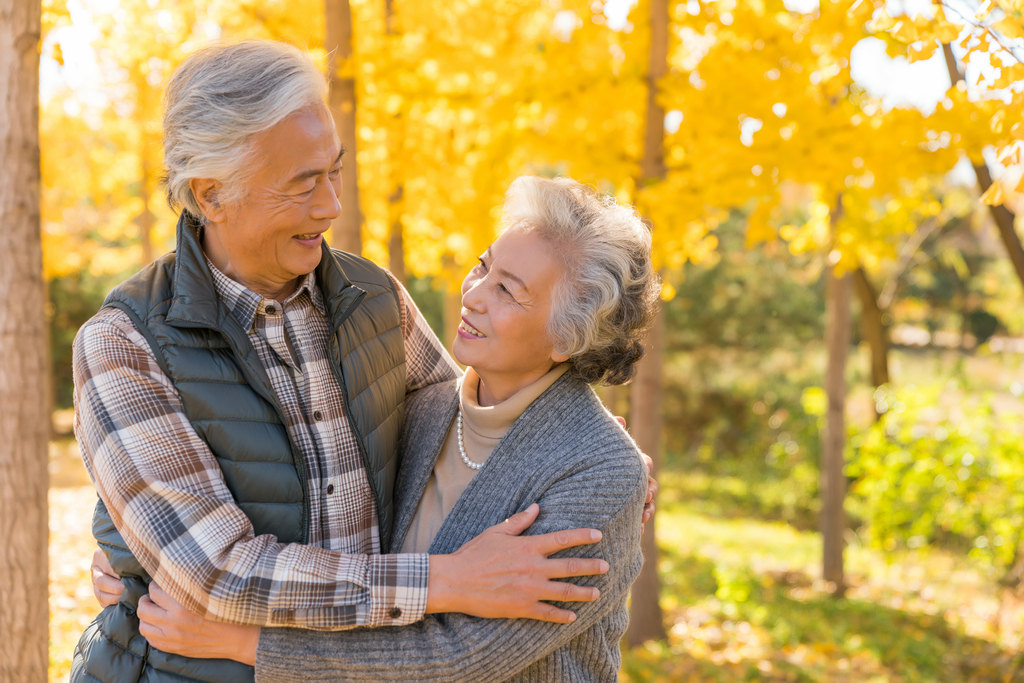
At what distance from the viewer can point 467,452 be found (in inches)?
76.4

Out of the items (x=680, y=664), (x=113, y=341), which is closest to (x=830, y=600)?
(x=680, y=664)

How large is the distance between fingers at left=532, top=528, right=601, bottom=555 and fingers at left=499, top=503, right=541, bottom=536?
0.16ft

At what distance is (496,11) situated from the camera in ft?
19.0

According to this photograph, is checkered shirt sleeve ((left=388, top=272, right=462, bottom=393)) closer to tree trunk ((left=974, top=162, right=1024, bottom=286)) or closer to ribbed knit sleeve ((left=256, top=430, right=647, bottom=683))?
ribbed knit sleeve ((left=256, top=430, right=647, bottom=683))

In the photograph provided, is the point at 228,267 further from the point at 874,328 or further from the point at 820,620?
the point at 874,328

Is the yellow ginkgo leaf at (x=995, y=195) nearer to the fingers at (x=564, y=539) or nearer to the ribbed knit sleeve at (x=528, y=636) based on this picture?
the ribbed knit sleeve at (x=528, y=636)

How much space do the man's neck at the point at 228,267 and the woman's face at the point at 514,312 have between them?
462 millimetres

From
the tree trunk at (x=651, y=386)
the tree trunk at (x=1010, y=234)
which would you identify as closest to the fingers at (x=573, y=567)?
the tree trunk at (x=651, y=386)

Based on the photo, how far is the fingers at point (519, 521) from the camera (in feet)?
5.27

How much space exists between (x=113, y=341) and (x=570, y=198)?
1.06 m

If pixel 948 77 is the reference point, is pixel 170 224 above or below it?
below

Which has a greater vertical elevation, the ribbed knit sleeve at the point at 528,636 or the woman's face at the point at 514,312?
the woman's face at the point at 514,312

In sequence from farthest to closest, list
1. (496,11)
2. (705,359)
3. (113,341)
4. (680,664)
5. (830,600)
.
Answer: (705,359)
(830,600)
(496,11)
(680,664)
(113,341)

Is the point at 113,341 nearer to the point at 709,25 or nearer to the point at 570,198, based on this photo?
the point at 570,198
